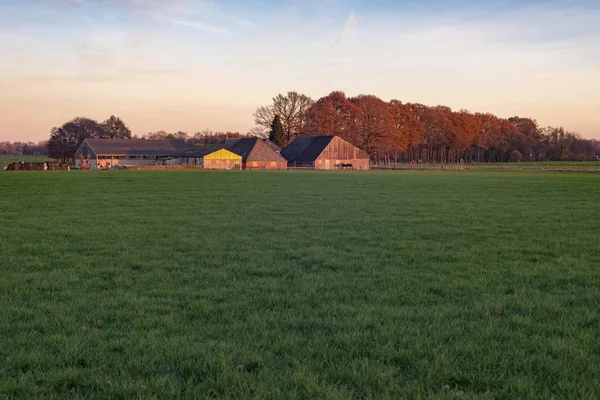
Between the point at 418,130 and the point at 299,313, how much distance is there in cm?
10329

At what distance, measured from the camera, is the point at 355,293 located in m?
7.29

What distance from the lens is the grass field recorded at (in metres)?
4.42

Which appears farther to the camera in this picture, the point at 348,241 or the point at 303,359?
the point at 348,241

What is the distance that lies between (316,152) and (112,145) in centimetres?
4067

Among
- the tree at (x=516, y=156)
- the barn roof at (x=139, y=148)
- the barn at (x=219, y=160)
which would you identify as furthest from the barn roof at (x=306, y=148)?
the tree at (x=516, y=156)

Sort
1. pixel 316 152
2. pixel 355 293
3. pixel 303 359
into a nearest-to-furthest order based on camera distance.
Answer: pixel 303 359, pixel 355 293, pixel 316 152

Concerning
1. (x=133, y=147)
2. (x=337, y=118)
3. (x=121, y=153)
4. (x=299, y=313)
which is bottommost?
(x=299, y=313)

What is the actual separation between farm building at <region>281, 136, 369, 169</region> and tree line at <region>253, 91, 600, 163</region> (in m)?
5.00

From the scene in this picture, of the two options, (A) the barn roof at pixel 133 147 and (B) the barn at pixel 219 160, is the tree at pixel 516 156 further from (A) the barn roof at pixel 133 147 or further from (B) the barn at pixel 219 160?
(A) the barn roof at pixel 133 147

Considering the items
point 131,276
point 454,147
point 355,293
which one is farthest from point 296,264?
point 454,147

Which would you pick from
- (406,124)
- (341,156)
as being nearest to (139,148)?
(341,156)

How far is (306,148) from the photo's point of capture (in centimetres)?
8756

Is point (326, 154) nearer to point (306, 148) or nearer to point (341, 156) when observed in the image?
point (341, 156)

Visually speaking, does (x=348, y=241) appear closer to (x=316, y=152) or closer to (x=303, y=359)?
(x=303, y=359)
